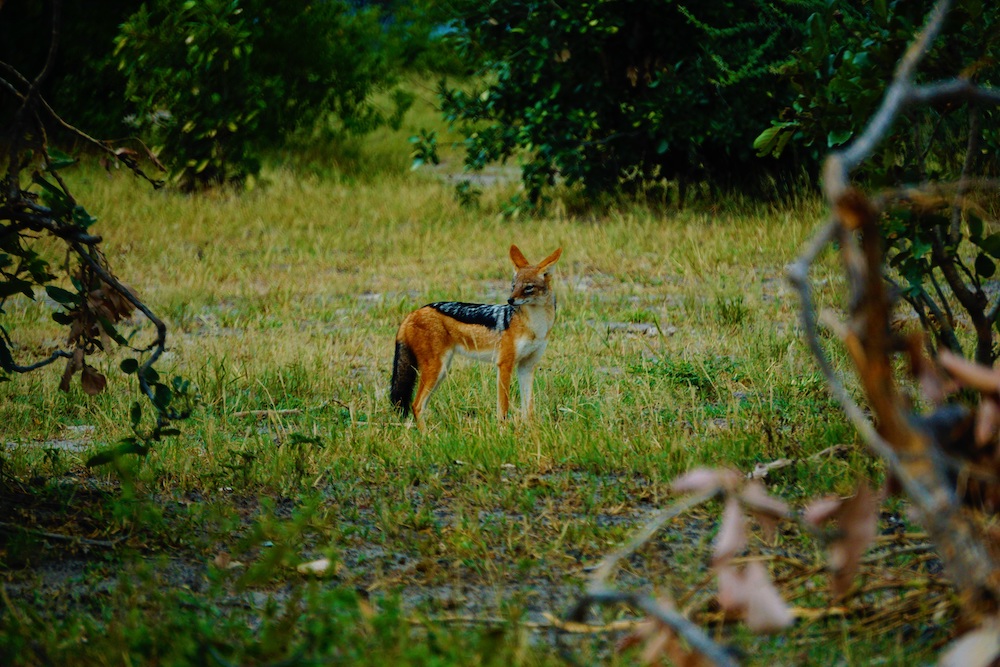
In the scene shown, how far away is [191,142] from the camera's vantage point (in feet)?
44.9

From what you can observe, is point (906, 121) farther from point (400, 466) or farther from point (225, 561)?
point (225, 561)

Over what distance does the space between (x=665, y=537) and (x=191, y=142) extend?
10934 mm

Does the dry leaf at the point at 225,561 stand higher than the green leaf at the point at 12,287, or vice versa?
the green leaf at the point at 12,287

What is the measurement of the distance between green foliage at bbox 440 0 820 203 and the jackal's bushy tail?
527cm

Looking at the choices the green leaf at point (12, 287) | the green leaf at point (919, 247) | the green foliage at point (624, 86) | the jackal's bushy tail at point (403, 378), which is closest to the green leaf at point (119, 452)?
the green leaf at point (12, 287)

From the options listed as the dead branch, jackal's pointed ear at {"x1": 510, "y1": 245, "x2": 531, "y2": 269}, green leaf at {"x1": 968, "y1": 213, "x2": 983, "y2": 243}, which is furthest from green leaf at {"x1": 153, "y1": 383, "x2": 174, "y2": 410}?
green leaf at {"x1": 968, "y1": 213, "x2": 983, "y2": 243}

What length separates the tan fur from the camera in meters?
6.05

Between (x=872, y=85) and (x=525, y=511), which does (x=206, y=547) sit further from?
(x=872, y=85)

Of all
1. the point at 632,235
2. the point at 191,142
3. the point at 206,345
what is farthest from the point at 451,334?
the point at 191,142

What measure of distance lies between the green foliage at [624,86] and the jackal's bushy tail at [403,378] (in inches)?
208

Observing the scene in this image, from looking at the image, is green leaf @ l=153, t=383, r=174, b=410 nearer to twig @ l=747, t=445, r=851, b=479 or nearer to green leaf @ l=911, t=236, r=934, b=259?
twig @ l=747, t=445, r=851, b=479

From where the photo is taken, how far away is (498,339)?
612 centimetres

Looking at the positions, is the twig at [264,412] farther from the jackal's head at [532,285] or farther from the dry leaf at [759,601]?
the dry leaf at [759,601]

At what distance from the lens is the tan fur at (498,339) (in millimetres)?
6047
